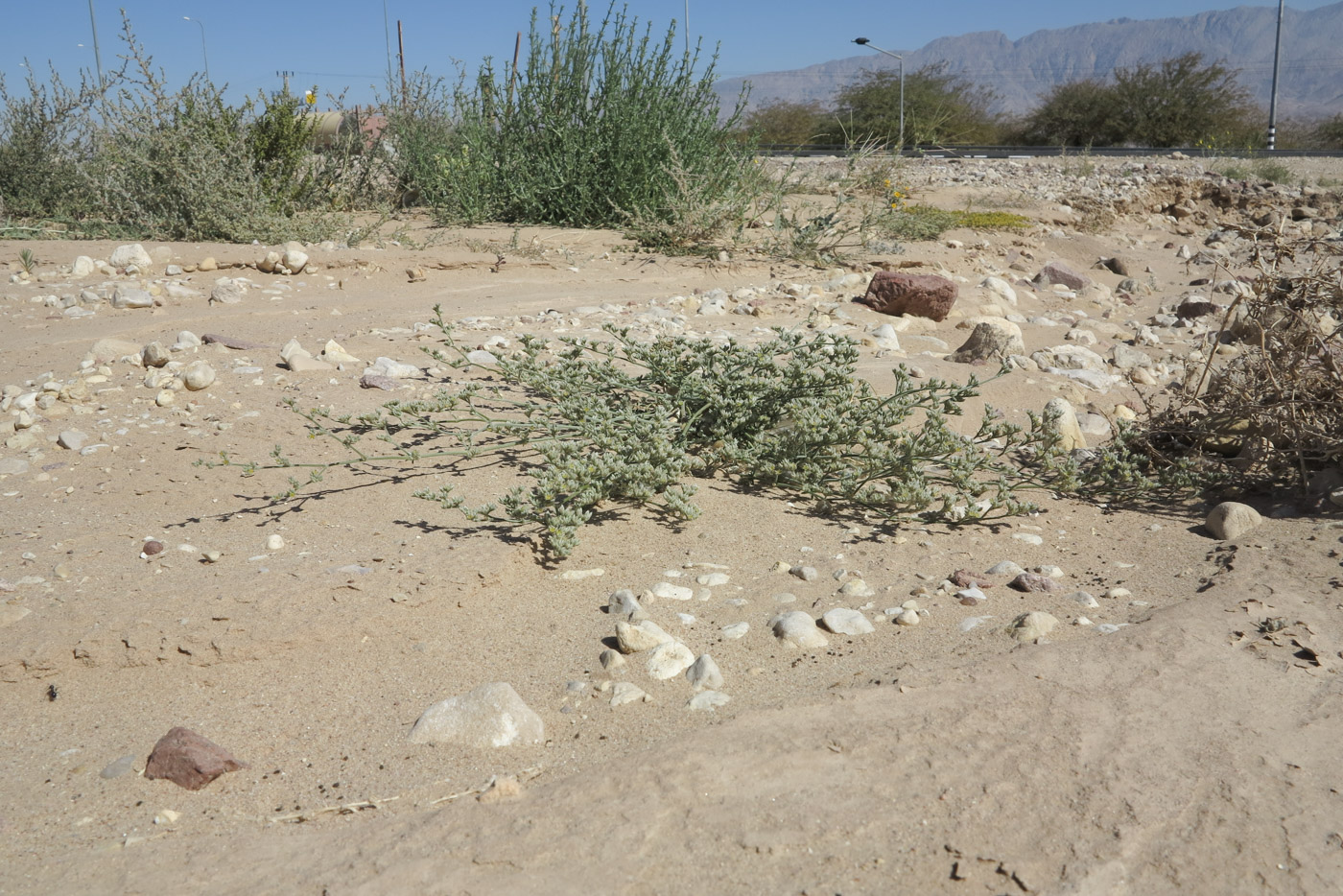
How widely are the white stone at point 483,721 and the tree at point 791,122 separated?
74.5ft

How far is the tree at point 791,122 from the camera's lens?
24188 millimetres

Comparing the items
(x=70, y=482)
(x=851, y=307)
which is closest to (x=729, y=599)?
(x=70, y=482)

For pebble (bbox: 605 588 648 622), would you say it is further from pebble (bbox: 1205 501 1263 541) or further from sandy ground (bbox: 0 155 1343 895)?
pebble (bbox: 1205 501 1263 541)

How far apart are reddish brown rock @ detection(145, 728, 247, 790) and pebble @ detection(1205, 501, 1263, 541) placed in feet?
8.73

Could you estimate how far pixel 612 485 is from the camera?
3.04m

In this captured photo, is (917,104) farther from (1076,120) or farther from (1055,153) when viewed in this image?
(1055,153)

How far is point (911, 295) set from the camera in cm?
584

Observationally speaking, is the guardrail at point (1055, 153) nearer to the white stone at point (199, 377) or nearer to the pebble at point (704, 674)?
the white stone at point (199, 377)

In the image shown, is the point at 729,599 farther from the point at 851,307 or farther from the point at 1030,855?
the point at 851,307

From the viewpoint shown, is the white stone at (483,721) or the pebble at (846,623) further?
the pebble at (846,623)

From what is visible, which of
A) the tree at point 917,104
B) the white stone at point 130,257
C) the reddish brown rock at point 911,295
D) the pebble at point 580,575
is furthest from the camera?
the tree at point 917,104

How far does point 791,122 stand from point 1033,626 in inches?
983

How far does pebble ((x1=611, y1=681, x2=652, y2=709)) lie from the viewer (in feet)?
7.03

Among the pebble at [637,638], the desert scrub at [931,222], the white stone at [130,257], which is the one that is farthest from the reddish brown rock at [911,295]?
the white stone at [130,257]
